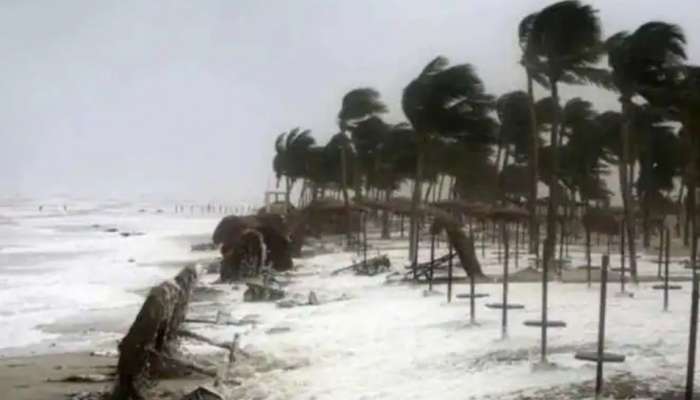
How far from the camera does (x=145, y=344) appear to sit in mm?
12477

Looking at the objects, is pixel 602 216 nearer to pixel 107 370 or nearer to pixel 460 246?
pixel 460 246

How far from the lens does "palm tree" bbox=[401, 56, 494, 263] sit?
1666 inches

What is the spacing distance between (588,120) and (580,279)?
1469 inches

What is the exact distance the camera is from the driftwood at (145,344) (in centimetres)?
1227

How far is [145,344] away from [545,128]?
5555cm

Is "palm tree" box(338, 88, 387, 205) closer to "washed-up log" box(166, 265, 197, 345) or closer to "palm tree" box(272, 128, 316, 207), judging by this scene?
"palm tree" box(272, 128, 316, 207)

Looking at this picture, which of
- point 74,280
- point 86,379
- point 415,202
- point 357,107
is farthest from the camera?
point 357,107

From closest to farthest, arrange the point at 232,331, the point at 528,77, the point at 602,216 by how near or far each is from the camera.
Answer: the point at 232,331 < the point at 528,77 < the point at 602,216

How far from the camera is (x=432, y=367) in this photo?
44.8 ft

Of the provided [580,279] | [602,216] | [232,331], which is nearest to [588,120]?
[602,216]

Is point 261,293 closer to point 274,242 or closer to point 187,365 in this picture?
point 187,365

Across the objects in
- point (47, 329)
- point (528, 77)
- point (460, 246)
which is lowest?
point (47, 329)

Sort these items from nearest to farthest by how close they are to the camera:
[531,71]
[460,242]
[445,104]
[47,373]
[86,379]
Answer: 1. [86,379]
2. [47,373]
3. [460,242]
4. [531,71]
5. [445,104]

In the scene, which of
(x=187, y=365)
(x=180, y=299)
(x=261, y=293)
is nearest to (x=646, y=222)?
(x=261, y=293)
